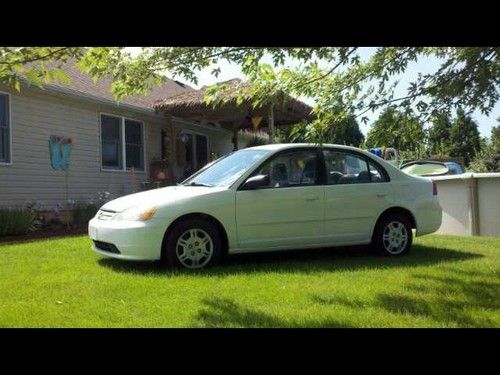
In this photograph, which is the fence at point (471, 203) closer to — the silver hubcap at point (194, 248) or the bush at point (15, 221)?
the silver hubcap at point (194, 248)

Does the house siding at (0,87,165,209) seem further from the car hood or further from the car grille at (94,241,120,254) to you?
the car hood

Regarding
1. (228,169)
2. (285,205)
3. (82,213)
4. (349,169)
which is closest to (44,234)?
(82,213)

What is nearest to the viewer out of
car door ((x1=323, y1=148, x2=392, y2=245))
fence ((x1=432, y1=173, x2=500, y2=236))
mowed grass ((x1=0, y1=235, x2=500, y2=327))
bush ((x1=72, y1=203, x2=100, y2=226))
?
Result: mowed grass ((x1=0, y1=235, x2=500, y2=327))

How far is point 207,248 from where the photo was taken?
707 centimetres

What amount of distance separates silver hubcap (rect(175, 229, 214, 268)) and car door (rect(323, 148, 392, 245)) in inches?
66.7

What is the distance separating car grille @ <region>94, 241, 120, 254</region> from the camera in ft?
23.2

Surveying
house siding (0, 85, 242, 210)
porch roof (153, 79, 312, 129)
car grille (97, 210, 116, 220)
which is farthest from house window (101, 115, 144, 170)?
car grille (97, 210, 116, 220)

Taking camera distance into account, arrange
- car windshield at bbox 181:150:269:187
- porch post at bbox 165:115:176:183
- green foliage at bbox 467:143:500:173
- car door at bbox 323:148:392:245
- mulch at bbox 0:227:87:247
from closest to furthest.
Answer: car windshield at bbox 181:150:269:187, car door at bbox 323:148:392:245, mulch at bbox 0:227:87:247, porch post at bbox 165:115:176:183, green foliage at bbox 467:143:500:173

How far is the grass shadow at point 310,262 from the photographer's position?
696cm

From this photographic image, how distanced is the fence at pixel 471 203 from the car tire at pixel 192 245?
5769 mm

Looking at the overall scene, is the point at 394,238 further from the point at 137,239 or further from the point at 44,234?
the point at 44,234

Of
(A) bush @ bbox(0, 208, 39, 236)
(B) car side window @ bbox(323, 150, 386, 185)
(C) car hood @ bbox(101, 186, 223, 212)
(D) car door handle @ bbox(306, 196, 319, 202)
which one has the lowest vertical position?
(A) bush @ bbox(0, 208, 39, 236)

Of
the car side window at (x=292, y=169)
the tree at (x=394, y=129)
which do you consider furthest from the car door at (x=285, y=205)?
the tree at (x=394, y=129)
